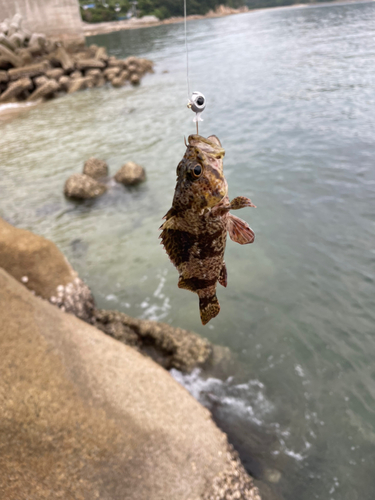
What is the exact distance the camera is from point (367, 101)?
16.8m

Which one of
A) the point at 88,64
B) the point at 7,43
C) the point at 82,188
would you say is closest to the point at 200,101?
the point at 82,188

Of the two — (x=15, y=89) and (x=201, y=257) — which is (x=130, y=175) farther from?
(x=15, y=89)

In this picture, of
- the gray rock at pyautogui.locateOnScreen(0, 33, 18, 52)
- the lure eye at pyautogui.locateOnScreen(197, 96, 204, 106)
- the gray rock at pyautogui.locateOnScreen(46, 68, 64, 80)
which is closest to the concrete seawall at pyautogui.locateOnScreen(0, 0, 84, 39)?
the gray rock at pyautogui.locateOnScreen(0, 33, 18, 52)

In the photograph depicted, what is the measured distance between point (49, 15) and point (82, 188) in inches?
1518

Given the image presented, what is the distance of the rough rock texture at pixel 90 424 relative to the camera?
3.60 metres

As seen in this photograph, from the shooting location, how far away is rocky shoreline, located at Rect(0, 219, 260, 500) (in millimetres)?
3607

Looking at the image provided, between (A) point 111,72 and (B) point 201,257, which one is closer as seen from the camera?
(B) point 201,257

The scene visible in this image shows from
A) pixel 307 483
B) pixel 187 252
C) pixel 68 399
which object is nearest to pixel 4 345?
pixel 68 399

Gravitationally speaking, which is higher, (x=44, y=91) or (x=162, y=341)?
(x=162, y=341)

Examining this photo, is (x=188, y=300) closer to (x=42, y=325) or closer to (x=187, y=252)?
(x=42, y=325)

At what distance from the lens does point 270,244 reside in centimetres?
1012

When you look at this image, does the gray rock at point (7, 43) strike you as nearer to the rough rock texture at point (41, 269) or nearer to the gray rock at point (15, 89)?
the gray rock at point (15, 89)

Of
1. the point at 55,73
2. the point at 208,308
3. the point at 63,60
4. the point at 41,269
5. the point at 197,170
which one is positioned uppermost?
the point at 197,170

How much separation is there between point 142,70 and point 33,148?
19.9 metres
